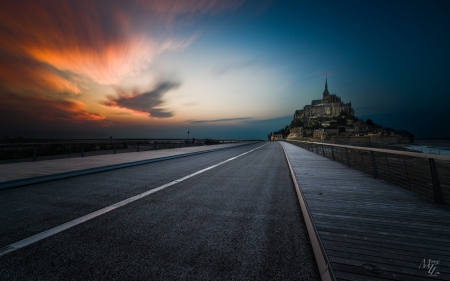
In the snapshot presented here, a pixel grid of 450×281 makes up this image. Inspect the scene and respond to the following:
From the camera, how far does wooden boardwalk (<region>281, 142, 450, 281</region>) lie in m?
1.86

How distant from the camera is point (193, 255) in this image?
87.1 inches

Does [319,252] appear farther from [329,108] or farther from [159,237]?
[329,108]

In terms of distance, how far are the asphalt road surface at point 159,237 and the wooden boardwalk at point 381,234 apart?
31 centimetres

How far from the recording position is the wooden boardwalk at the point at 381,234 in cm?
186

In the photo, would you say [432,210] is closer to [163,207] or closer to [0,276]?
[163,207]

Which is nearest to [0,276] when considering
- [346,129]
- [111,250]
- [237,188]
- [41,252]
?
[41,252]

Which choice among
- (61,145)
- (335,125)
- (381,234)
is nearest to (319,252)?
(381,234)

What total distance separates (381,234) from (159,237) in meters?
3.01

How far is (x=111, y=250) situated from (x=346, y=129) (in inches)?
7712

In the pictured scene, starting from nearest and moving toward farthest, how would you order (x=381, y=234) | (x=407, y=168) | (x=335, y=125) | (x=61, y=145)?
(x=381, y=234), (x=407, y=168), (x=61, y=145), (x=335, y=125)

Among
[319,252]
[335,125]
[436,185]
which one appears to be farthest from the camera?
[335,125]

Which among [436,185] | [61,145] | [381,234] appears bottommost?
[381,234]

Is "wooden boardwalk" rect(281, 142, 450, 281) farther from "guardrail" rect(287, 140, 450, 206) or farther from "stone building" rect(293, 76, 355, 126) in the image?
"stone building" rect(293, 76, 355, 126)

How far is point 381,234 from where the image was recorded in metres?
2.60
